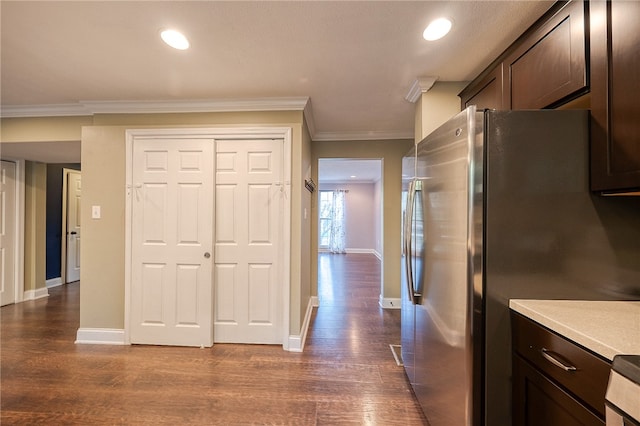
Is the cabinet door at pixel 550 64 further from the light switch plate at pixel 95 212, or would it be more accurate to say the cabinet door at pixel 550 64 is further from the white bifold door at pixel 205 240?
the light switch plate at pixel 95 212

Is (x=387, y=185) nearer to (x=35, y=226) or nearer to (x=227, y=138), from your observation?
(x=227, y=138)

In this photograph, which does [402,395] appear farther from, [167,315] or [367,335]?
[167,315]

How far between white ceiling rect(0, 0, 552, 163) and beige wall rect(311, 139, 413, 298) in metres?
1.09

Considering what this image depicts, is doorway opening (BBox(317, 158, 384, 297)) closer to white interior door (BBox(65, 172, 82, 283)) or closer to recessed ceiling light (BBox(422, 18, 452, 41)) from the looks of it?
white interior door (BBox(65, 172, 82, 283))

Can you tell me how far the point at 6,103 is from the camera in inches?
103

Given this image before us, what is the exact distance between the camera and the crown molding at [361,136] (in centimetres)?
356

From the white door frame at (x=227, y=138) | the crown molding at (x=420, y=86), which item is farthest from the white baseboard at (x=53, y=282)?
the crown molding at (x=420, y=86)

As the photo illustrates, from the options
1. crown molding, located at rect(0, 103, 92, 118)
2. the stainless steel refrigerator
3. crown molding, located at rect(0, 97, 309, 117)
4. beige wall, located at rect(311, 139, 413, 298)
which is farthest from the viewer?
beige wall, located at rect(311, 139, 413, 298)

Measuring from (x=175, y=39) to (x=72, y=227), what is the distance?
16.3ft

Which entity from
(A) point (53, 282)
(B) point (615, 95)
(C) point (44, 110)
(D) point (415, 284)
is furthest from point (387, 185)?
(A) point (53, 282)

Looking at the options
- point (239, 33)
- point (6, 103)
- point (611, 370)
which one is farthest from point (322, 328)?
point (6, 103)

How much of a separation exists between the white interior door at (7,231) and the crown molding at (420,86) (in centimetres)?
523

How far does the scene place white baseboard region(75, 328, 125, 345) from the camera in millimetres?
2574

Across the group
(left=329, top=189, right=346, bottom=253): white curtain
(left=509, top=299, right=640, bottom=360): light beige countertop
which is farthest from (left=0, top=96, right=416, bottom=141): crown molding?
(left=329, top=189, right=346, bottom=253): white curtain
